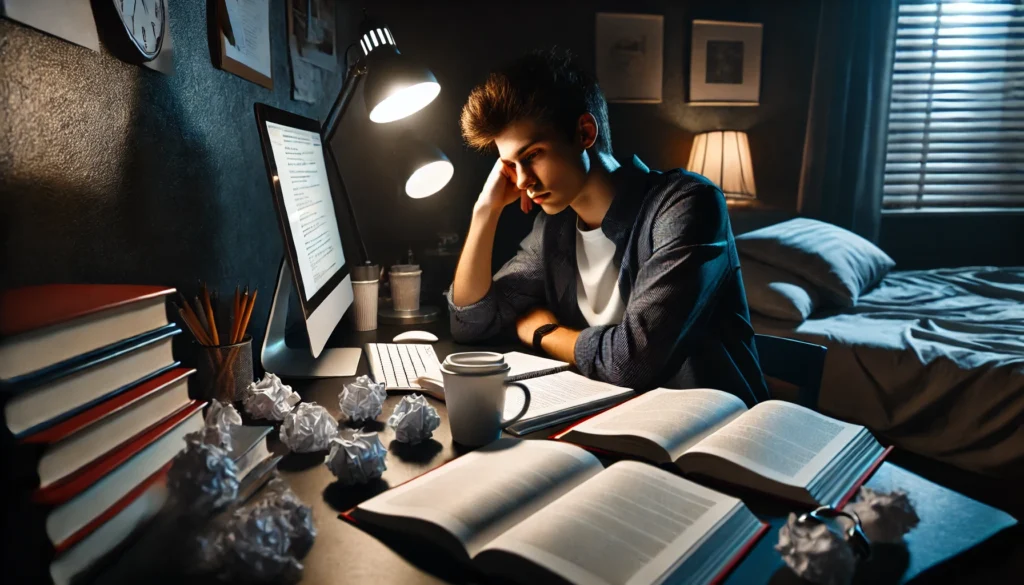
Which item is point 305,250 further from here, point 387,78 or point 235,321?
point 387,78

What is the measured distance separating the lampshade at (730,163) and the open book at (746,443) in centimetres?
246

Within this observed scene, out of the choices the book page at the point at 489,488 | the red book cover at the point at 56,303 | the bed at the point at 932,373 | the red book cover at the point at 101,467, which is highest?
the red book cover at the point at 56,303

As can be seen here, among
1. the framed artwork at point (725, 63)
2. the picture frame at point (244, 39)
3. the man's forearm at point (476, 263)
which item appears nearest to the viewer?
the picture frame at point (244, 39)

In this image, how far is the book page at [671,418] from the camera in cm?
74

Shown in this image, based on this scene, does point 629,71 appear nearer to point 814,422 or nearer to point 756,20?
point 756,20

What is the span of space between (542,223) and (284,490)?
51.3 inches

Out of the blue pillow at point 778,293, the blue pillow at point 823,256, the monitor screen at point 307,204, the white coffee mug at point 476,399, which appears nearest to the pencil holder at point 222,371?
the monitor screen at point 307,204

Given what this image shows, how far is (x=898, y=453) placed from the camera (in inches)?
79.8

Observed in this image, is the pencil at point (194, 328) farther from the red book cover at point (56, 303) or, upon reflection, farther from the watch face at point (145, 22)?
the watch face at point (145, 22)

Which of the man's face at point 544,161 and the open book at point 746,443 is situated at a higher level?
the man's face at point 544,161

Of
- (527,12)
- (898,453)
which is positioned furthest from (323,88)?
(898,453)

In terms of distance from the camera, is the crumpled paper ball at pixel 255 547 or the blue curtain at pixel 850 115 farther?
the blue curtain at pixel 850 115

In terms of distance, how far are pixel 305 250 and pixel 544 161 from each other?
0.66 meters

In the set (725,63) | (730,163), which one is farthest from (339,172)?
(725,63)
